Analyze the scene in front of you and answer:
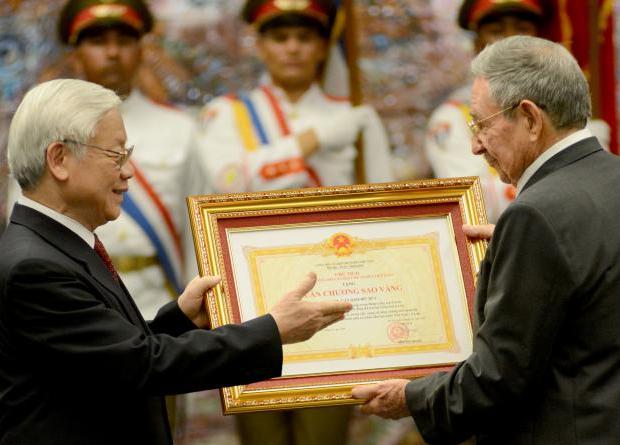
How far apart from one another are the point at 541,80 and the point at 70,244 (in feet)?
4.13

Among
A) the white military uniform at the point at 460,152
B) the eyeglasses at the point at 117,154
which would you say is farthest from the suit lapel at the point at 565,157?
the white military uniform at the point at 460,152

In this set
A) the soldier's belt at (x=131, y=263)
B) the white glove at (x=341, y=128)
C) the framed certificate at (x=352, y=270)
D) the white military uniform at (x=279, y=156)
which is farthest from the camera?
the white glove at (x=341, y=128)

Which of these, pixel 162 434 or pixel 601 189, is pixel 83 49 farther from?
pixel 601 189

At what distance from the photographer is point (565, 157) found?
3477 mm

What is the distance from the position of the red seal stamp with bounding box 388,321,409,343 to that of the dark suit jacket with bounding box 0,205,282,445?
1.80ft

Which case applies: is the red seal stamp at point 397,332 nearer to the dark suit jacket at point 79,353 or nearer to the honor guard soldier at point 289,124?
the dark suit jacket at point 79,353

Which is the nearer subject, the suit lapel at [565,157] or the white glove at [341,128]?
the suit lapel at [565,157]

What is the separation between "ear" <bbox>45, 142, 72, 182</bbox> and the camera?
346cm

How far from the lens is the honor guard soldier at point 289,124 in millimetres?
5691

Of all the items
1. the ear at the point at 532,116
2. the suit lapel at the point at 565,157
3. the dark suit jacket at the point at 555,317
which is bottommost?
the dark suit jacket at the point at 555,317

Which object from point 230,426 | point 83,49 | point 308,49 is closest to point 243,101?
point 308,49

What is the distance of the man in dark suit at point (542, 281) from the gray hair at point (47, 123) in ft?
3.37

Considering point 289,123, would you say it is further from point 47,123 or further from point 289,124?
point 47,123

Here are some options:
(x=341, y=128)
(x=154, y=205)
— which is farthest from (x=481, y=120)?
(x=154, y=205)
